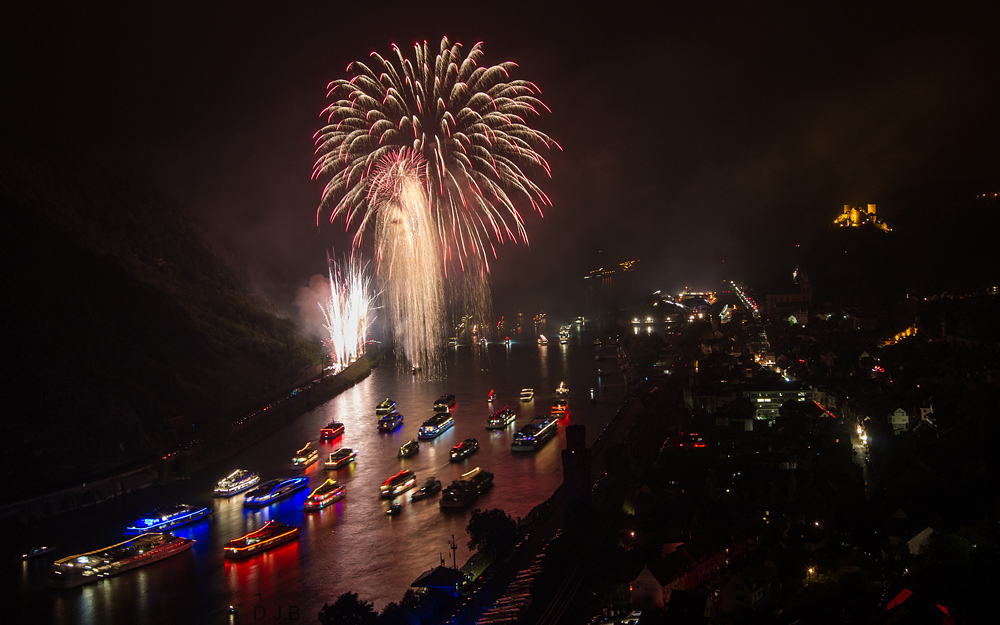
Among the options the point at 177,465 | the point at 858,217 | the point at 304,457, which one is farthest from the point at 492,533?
the point at 858,217

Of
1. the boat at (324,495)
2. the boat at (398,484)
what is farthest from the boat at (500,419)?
the boat at (324,495)

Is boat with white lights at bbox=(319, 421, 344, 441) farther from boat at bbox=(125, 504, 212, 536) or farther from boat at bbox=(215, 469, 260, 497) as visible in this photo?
boat at bbox=(125, 504, 212, 536)

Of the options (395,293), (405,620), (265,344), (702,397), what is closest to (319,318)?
(265,344)

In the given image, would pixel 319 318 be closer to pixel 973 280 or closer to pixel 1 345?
pixel 1 345

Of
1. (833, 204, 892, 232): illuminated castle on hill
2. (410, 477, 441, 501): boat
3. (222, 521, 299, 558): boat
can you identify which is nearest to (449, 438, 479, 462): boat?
(410, 477, 441, 501): boat

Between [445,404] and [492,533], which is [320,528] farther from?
[445,404]

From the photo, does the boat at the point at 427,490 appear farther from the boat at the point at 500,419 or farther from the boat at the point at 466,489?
the boat at the point at 500,419
